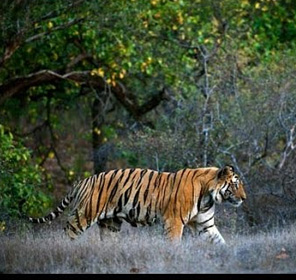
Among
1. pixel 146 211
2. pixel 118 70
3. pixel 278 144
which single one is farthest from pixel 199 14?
pixel 146 211

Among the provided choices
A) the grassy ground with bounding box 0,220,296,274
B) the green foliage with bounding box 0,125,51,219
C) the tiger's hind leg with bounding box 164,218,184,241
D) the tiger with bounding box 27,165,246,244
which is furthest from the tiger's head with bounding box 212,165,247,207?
the green foliage with bounding box 0,125,51,219

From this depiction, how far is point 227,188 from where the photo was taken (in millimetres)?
13906

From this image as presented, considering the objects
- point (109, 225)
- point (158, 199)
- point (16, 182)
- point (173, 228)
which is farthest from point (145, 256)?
point (16, 182)

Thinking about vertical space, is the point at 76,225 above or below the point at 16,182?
below

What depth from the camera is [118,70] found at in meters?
20.8

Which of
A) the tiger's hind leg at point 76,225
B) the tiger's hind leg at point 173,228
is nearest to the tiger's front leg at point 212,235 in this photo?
the tiger's hind leg at point 173,228

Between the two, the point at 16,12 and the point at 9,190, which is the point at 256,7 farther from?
the point at 9,190

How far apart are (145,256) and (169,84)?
10862 mm

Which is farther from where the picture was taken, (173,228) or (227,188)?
(227,188)

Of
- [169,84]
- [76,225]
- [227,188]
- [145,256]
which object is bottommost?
[76,225]

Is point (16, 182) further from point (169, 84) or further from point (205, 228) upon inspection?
point (205, 228)

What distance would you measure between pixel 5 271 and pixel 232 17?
1230 cm

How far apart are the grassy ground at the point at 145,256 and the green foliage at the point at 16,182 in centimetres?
490

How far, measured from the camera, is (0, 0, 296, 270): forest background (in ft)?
59.1
